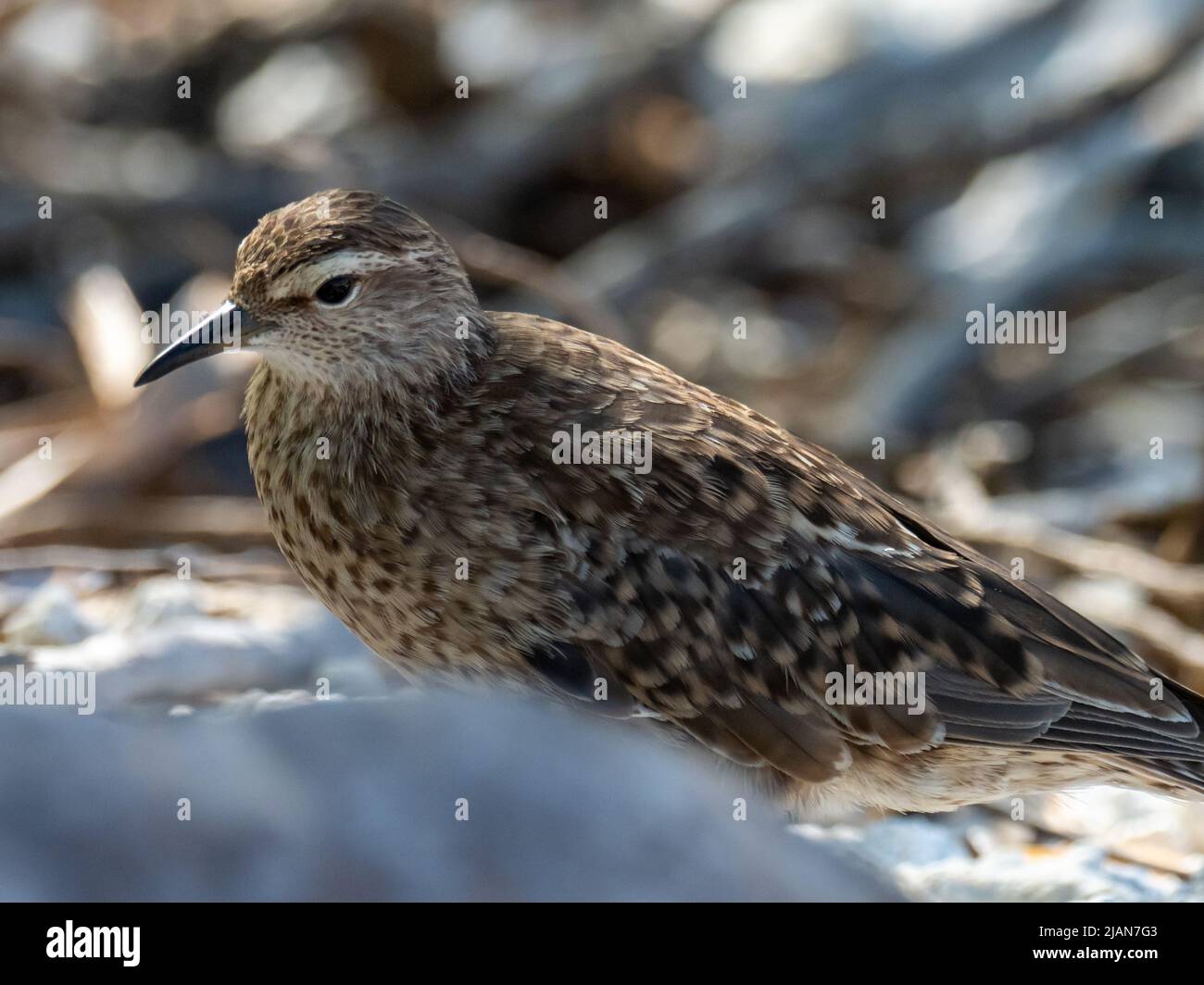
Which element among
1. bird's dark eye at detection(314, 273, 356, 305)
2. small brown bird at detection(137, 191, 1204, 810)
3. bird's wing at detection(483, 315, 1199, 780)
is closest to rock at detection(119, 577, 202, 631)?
small brown bird at detection(137, 191, 1204, 810)

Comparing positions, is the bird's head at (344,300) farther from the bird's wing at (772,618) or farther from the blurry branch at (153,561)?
the blurry branch at (153,561)

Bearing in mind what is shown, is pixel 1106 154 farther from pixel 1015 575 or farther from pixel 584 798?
pixel 584 798

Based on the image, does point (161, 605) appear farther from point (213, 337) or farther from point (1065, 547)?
point (1065, 547)

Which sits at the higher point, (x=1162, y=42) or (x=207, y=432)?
(x=1162, y=42)

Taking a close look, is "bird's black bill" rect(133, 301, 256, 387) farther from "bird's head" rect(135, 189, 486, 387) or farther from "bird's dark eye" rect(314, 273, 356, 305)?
"bird's dark eye" rect(314, 273, 356, 305)

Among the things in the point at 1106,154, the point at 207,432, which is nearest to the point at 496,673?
the point at 207,432

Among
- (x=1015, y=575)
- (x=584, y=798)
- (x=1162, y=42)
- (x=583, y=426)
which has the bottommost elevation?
(x=584, y=798)

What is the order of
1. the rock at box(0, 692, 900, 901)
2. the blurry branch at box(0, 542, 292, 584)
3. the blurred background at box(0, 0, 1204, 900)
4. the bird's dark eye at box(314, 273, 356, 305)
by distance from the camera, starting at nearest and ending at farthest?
the rock at box(0, 692, 900, 901), the bird's dark eye at box(314, 273, 356, 305), the blurry branch at box(0, 542, 292, 584), the blurred background at box(0, 0, 1204, 900)

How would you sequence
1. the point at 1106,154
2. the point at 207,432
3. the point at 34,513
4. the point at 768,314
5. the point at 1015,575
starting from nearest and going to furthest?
1. the point at 1015,575
2. the point at 34,513
3. the point at 207,432
4. the point at 1106,154
5. the point at 768,314
